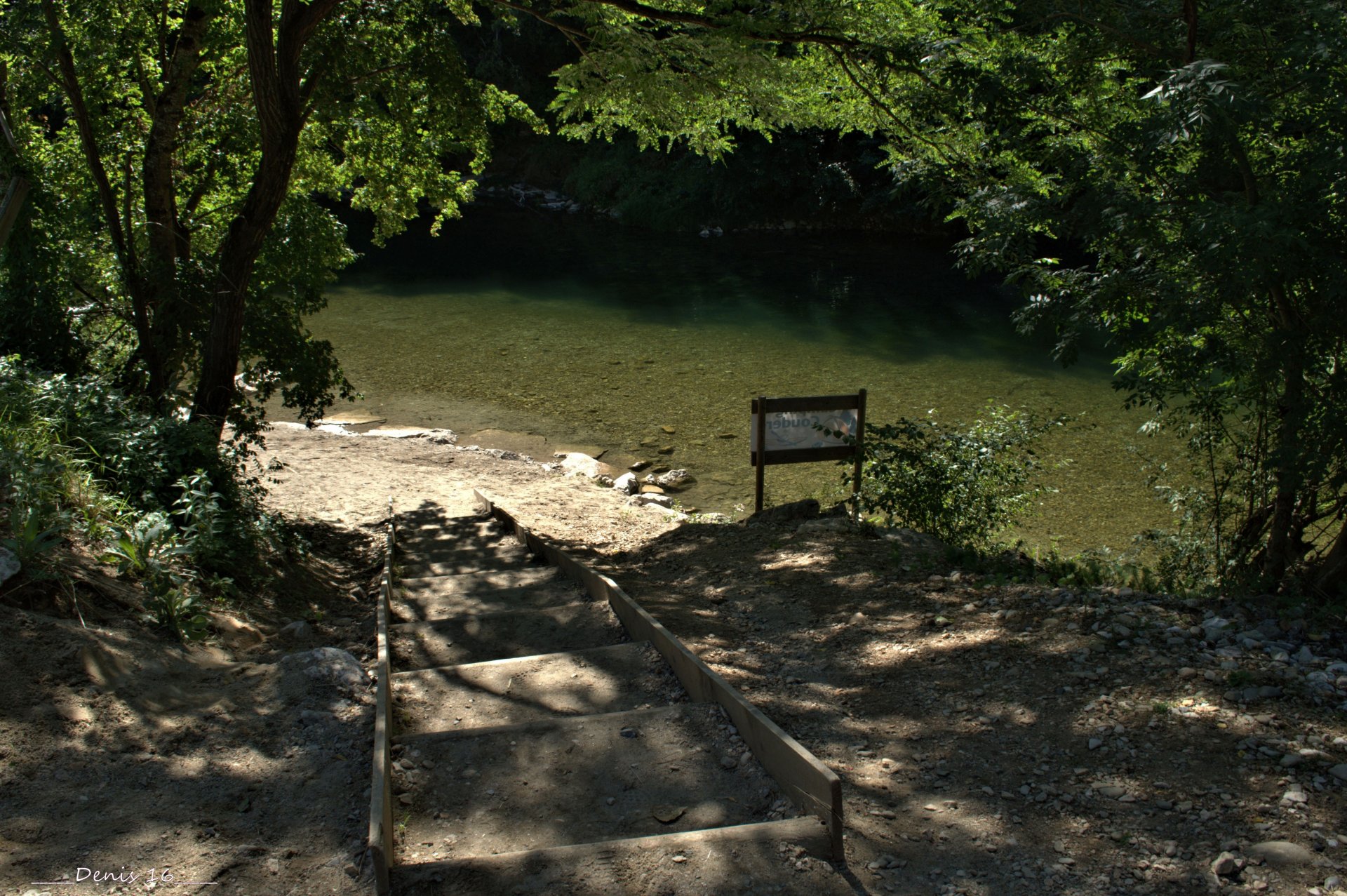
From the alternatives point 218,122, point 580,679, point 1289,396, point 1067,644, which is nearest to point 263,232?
point 218,122

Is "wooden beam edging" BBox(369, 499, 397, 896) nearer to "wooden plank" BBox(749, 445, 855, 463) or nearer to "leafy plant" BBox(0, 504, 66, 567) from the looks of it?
"leafy plant" BBox(0, 504, 66, 567)

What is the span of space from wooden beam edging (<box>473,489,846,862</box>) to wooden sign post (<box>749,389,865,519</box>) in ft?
10.6

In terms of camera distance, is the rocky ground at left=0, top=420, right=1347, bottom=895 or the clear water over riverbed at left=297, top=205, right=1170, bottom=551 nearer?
the rocky ground at left=0, top=420, right=1347, bottom=895

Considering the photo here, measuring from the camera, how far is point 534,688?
4.25 meters

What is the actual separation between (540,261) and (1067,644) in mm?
25617

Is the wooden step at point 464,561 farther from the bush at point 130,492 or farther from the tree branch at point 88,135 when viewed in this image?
the tree branch at point 88,135

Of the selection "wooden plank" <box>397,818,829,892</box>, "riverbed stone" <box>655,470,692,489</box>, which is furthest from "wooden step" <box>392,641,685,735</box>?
"riverbed stone" <box>655,470,692,489</box>

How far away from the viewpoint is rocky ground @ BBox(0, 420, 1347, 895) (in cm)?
284

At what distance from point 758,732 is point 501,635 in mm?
2349

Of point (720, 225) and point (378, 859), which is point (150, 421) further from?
point (720, 225)

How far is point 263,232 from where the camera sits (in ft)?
23.4

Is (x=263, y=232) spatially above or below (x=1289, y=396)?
above

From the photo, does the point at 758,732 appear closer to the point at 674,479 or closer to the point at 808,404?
the point at 808,404

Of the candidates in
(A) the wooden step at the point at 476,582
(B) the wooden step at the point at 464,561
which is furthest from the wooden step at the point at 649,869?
(B) the wooden step at the point at 464,561
